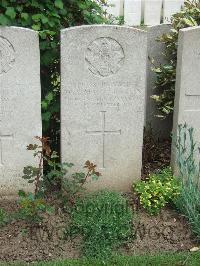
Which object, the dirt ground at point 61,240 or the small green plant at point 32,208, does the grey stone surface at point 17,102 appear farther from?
the dirt ground at point 61,240

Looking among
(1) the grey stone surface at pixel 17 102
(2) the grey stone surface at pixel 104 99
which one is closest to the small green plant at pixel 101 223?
(2) the grey stone surface at pixel 104 99

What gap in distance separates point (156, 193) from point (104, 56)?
50.6 inches

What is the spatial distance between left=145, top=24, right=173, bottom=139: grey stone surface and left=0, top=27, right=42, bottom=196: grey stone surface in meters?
1.59

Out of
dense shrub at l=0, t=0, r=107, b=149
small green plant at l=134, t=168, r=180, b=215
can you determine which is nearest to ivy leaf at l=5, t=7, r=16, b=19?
dense shrub at l=0, t=0, r=107, b=149

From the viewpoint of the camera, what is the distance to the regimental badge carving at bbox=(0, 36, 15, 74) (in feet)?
13.7

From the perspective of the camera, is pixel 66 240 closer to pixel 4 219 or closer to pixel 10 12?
pixel 4 219

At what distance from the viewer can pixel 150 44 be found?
17.9 feet

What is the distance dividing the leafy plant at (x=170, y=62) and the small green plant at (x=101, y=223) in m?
1.28

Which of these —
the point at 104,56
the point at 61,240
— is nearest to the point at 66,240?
the point at 61,240

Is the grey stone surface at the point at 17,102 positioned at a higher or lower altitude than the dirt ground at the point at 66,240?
higher

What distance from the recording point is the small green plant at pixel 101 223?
13.3ft

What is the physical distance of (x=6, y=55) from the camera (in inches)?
165

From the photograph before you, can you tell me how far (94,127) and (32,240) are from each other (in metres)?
1.13

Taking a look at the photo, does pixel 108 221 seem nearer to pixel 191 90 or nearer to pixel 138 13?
pixel 191 90
